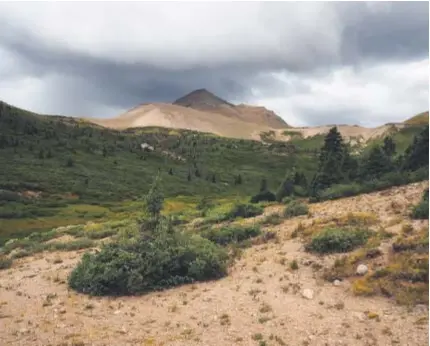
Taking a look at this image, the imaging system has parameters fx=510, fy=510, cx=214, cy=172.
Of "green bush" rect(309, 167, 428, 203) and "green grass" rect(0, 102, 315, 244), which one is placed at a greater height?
"green bush" rect(309, 167, 428, 203)

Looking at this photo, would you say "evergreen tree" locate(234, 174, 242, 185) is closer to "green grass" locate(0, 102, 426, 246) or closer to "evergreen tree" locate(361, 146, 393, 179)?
"green grass" locate(0, 102, 426, 246)

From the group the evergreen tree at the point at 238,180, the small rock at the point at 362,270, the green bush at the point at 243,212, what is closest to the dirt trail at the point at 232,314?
the small rock at the point at 362,270

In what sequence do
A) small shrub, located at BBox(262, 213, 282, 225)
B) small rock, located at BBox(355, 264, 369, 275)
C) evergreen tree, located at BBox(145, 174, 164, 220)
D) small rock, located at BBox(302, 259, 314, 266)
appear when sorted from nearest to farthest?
small rock, located at BBox(355, 264, 369, 275), small rock, located at BBox(302, 259, 314, 266), evergreen tree, located at BBox(145, 174, 164, 220), small shrub, located at BBox(262, 213, 282, 225)

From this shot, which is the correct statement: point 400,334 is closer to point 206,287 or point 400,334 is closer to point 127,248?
point 206,287

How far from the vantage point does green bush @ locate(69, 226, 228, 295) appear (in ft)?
72.6

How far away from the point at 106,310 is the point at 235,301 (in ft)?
16.4

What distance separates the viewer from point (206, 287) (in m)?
21.9

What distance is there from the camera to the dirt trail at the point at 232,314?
1602cm

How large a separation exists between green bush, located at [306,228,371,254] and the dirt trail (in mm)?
749

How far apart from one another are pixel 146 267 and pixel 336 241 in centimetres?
890

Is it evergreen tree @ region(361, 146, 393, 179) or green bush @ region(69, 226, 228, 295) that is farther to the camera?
evergreen tree @ region(361, 146, 393, 179)

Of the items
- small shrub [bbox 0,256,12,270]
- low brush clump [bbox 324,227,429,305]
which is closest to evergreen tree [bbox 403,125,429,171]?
low brush clump [bbox 324,227,429,305]

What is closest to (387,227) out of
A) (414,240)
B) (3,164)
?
(414,240)

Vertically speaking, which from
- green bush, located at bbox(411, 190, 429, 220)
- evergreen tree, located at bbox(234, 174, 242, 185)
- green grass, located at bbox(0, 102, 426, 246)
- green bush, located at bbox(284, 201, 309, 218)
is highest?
green bush, located at bbox(411, 190, 429, 220)
